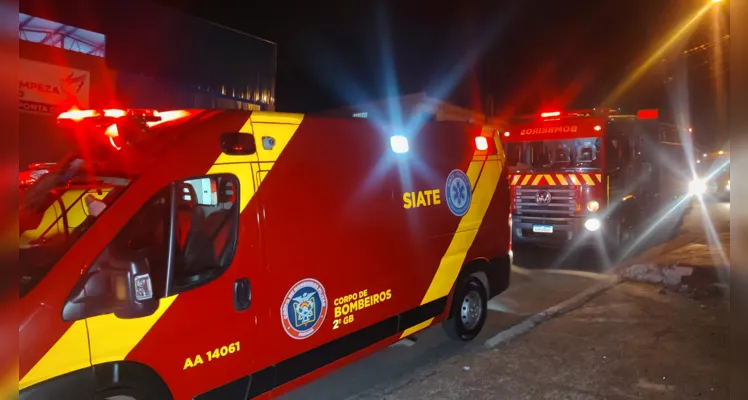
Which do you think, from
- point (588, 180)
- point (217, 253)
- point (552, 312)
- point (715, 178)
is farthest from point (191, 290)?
point (715, 178)

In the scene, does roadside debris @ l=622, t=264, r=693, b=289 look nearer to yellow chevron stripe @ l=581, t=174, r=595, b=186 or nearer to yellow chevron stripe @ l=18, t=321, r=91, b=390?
yellow chevron stripe @ l=581, t=174, r=595, b=186

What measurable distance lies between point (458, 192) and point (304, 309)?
2305mm

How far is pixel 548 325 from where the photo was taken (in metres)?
6.32

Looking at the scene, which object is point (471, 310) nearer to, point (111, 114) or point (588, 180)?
point (111, 114)

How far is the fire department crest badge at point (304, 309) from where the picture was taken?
12.1 feet

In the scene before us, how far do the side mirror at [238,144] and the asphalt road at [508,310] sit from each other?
2.26 meters

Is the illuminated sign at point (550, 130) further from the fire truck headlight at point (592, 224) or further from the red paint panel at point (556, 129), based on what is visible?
the fire truck headlight at point (592, 224)

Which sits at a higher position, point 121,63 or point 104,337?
point 121,63

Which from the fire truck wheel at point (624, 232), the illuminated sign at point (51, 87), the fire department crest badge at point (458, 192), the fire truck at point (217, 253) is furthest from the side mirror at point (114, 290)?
the fire truck wheel at point (624, 232)

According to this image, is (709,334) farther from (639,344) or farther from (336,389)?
(336,389)

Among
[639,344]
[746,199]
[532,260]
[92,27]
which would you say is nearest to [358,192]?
[746,199]

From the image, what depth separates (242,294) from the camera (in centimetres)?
338

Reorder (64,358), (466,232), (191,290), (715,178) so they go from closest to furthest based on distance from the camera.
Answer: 1. (64,358)
2. (191,290)
3. (466,232)
4. (715,178)

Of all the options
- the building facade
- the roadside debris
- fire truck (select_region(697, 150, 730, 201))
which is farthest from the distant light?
fire truck (select_region(697, 150, 730, 201))
